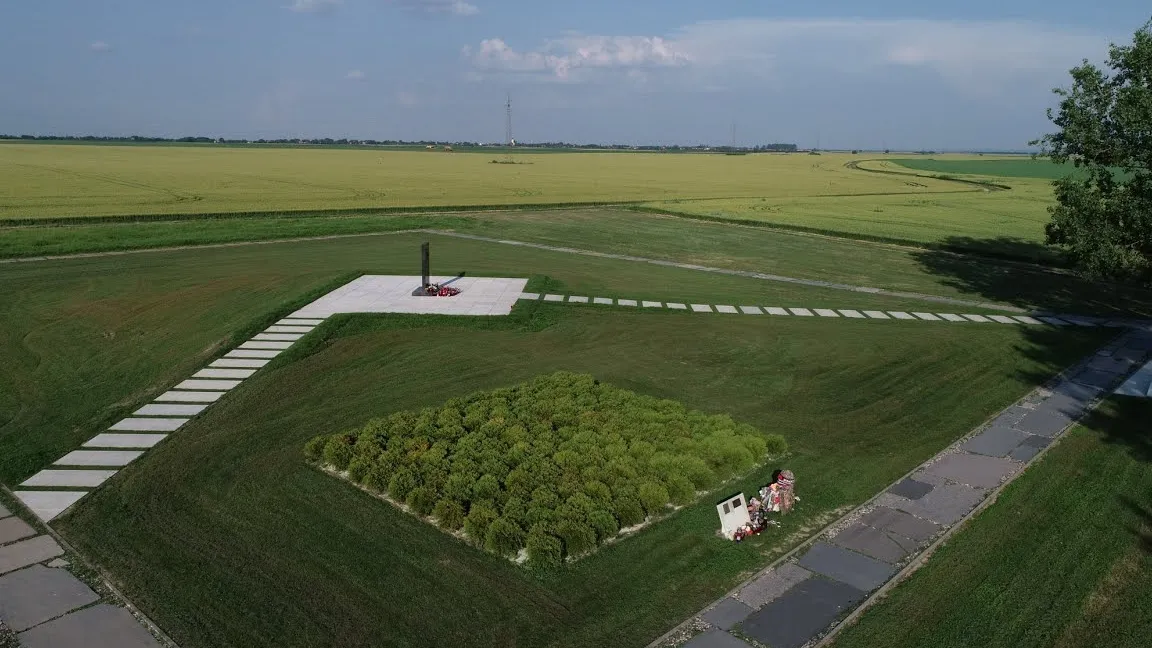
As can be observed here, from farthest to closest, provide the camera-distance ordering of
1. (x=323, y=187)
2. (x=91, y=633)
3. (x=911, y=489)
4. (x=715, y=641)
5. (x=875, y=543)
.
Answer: (x=323, y=187), (x=911, y=489), (x=875, y=543), (x=715, y=641), (x=91, y=633)

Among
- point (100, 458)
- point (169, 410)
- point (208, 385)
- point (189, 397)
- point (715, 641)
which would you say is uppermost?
point (208, 385)

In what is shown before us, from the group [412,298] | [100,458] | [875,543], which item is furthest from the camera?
[412,298]

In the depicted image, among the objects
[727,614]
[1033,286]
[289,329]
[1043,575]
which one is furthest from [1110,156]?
[289,329]

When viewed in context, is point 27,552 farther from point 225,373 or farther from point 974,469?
point 974,469

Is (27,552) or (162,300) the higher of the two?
(162,300)

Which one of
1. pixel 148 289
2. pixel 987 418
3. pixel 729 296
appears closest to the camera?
pixel 987 418

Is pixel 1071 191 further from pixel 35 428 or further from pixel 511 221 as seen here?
pixel 511 221

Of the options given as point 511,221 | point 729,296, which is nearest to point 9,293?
point 729,296
